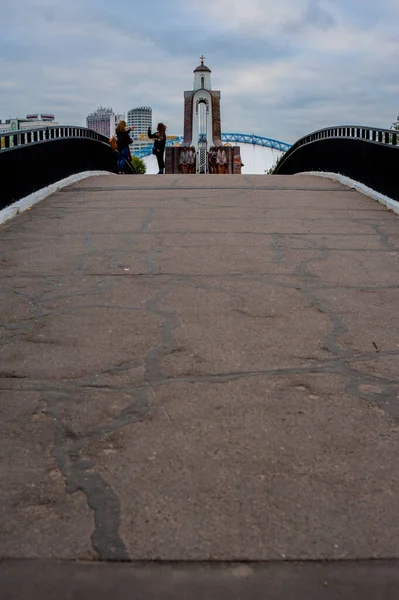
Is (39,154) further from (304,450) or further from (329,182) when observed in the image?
(304,450)

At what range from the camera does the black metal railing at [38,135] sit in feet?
38.3

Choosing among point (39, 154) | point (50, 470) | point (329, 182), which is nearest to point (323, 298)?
point (50, 470)

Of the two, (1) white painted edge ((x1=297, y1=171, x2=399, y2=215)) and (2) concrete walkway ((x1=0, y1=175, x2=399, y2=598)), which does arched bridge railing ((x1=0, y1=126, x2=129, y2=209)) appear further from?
(1) white painted edge ((x1=297, y1=171, x2=399, y2=215))

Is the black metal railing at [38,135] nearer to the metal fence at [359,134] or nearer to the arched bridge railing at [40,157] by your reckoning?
the arched bridge railing at [40,157]

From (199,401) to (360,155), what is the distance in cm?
1236

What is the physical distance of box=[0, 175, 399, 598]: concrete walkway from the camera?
10.2ft

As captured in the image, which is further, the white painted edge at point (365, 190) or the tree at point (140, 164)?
the tree at point (140, 164)

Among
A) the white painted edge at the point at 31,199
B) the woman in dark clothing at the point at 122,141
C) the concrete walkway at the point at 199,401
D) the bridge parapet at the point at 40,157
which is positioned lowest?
the concrete walkway at the point at 199,401

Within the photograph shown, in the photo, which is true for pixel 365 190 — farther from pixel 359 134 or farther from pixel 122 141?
pixel 122 141

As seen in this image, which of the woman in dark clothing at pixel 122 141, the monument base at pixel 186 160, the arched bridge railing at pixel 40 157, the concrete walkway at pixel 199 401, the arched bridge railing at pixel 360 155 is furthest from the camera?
the monument base at pixel 186 160

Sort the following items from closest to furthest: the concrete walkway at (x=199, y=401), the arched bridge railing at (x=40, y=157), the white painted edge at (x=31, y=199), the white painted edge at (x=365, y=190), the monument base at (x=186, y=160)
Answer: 1. the concrete walkway at (x=199, y=401)
2. the white painted edge at (x=31, y=199)
3. the arched bridge railing at (x=40, y=157)
4. the white painted edge at (x=365, y=190)
5. the monument base at (x=186, y=160)

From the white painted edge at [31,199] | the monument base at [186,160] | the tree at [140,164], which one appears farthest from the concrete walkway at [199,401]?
the tree at [140,164]

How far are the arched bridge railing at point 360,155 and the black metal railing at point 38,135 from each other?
559cm

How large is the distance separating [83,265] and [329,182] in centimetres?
1071
